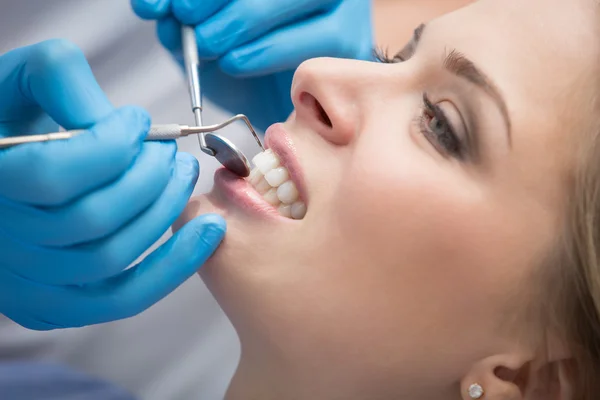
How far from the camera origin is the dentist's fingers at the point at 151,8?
101 centimetres

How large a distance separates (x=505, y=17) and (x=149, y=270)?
0.61 metres

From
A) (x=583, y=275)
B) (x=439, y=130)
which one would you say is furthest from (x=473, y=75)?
(x=583, y=275)

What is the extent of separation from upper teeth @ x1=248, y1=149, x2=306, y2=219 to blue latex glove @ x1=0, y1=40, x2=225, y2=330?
0.30 feet

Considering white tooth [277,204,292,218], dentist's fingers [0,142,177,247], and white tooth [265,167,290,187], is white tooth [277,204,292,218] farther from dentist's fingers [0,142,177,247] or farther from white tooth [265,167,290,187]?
dentist's fingers [0,142,177,247]

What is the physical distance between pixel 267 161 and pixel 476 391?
0.44 m

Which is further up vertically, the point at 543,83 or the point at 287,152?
the point at 543,83

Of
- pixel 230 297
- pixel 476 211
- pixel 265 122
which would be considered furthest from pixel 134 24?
pixel 476 211

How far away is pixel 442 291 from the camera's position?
2.52 feet

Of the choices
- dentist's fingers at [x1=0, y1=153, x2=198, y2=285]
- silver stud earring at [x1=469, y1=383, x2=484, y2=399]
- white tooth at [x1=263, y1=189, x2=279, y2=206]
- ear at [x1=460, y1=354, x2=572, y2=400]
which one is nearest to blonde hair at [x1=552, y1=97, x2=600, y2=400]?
ear at [x1=460, y1=354, x2=572, y2=400]

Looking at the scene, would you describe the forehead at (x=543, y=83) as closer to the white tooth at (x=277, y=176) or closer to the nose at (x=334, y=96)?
the nose at (x=334, y=96)

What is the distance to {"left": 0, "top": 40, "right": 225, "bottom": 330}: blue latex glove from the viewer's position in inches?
28.2

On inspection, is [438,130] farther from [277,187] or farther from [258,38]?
[258,38]

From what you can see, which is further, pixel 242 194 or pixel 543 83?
pixel 242 194

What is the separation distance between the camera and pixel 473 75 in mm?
745
